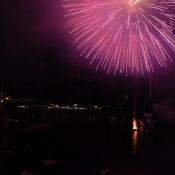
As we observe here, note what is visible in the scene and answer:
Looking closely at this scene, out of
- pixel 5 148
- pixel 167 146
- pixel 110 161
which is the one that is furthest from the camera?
pixel 167 146

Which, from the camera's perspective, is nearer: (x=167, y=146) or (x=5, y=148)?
(x=5, y=148)

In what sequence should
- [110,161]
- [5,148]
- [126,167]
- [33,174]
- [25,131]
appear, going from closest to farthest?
[33,174] → [126,167] → [110,161] → [5,148] → [25,131]

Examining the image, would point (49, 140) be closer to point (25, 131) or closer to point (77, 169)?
point (25, 131)

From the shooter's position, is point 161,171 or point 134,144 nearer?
point 161,171

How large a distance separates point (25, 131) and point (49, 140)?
796 centimetres

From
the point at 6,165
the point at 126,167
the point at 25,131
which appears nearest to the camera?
the point at 6,165

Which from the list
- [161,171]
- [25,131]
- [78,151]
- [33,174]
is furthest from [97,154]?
[25,131]

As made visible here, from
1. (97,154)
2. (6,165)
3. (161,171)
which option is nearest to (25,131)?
(97,154)

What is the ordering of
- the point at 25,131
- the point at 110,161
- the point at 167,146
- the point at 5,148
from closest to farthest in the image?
the point at 110,161, the point at 5,148, the point at 167,146, the point at 25,131

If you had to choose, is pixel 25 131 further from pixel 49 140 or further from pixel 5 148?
pixel 5 148

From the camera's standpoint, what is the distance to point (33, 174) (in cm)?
2561

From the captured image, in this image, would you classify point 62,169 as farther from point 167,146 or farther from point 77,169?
point 167,146

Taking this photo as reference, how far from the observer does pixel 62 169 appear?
28172 mm

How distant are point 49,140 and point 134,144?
15710 millimetres
